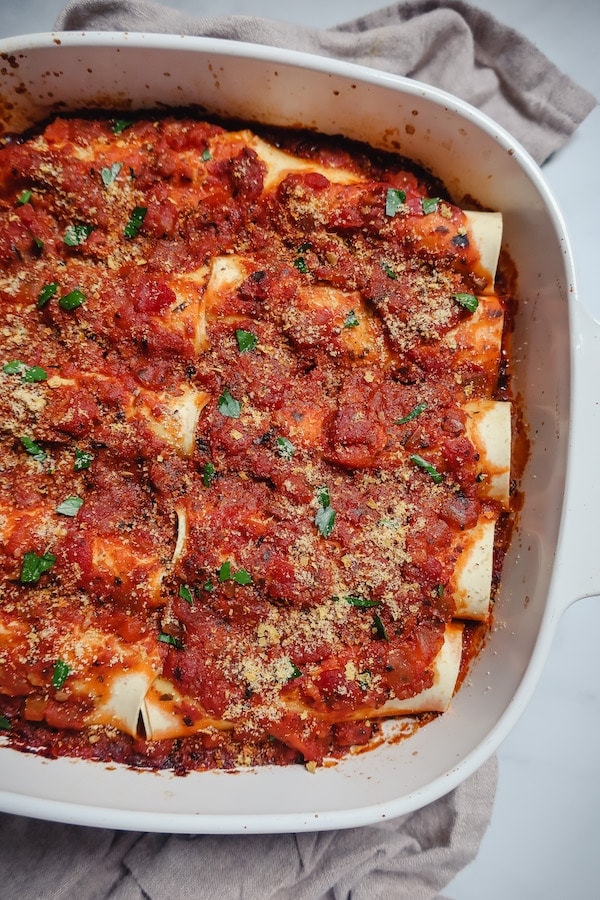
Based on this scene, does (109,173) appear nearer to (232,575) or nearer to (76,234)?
(76,234)

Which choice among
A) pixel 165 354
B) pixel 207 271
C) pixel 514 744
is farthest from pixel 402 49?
pixel 514 744

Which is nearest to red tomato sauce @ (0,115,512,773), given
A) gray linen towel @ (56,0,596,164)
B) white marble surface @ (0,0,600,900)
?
gray linen towel @ (56,0,596,164)

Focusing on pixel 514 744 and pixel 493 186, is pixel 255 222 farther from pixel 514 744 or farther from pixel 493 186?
pixel 514 744

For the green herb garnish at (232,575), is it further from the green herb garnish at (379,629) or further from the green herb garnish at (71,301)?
the green herb garnish at (71,301)

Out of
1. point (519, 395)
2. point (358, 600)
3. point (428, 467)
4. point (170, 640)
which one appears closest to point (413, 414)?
point (428, 467)

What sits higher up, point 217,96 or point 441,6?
point 441,6

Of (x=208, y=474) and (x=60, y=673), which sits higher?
(x=208, y=474)
